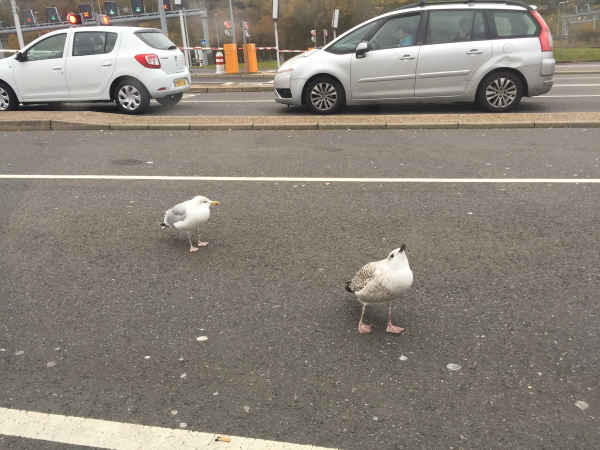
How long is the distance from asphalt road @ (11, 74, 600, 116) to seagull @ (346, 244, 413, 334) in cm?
783

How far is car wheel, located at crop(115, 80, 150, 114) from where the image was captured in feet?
36.7

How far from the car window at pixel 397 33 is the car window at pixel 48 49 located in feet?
20.8

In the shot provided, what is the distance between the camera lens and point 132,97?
11.3 m

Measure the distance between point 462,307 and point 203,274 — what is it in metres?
1.86

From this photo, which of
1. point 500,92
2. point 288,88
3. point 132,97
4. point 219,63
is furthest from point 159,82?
point 219,63

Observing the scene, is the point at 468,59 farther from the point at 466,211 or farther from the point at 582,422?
the point at 582,422

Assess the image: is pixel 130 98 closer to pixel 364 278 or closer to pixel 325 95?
pixel 325 95

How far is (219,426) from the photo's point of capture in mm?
2516

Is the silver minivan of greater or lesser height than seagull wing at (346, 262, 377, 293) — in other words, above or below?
above

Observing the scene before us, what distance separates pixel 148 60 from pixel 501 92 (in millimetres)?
6821

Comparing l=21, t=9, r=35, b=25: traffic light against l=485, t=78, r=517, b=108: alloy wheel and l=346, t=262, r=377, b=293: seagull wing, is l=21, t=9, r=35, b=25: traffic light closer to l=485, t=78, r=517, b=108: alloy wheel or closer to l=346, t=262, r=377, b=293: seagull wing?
l=485, t=78, r=517, b=108: alloy wheel

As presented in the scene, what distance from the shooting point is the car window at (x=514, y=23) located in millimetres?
9633

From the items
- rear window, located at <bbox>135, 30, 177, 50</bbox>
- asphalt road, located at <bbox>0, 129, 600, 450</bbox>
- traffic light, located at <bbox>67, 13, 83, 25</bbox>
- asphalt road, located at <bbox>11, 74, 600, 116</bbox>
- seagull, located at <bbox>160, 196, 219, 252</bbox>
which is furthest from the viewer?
traffic light, located at <bbox>67, 13, 83, 25</bbox>

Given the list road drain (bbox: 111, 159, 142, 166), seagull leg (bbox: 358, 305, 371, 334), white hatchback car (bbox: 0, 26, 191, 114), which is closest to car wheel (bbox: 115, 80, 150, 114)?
white hatchback car (bbox: 0, 26, 191, 114)
